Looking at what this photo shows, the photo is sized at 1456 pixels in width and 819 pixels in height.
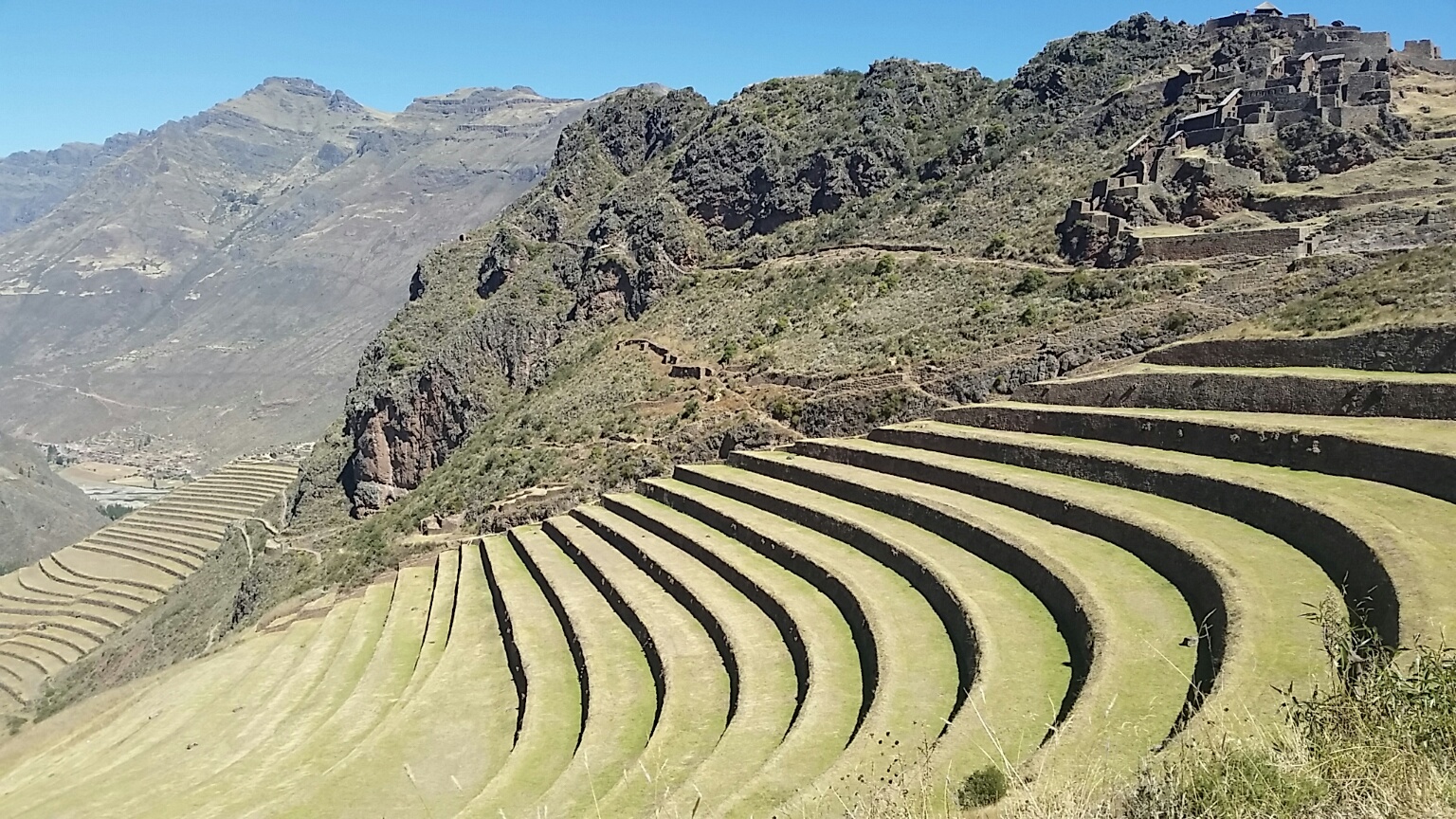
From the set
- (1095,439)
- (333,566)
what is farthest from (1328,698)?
(333,566)

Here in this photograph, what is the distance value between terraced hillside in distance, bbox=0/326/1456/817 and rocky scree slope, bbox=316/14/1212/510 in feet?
70.7

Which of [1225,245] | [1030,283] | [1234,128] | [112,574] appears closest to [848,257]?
[1030,283]

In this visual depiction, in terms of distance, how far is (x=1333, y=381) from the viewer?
53.3 ft

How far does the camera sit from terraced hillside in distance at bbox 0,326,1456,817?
10133 millimetres

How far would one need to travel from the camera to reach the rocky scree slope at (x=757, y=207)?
44906mm

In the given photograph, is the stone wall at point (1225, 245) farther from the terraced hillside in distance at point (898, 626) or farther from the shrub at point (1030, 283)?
the terraced hillside in distance at point (898, 626)

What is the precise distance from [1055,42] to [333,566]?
145ft

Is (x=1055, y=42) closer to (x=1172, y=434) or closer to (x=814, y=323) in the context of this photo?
(x=814, y=323)

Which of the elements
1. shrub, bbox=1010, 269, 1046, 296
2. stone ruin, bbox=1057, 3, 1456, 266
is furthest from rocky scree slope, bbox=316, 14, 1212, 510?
shrub, bbox=1010, 269, 1046, 296

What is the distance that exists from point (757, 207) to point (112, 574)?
46.8 m

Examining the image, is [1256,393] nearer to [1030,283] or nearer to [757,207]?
[1030,283]

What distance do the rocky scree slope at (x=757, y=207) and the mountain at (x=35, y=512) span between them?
5344cm

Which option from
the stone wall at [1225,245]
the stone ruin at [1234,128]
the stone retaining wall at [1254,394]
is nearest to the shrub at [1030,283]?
the stone ruin at [1234,128]

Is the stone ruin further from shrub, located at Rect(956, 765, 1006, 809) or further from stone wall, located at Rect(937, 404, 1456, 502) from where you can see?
shrub, located at Rect(956, 765, 1006, 809)
